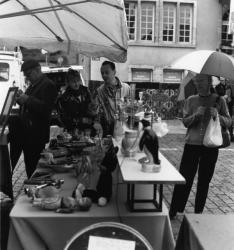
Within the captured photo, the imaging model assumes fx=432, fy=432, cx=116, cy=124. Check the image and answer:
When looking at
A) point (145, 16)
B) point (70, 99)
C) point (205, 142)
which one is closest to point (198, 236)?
point (205, 142)

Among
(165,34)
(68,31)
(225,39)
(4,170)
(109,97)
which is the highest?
(165,34)

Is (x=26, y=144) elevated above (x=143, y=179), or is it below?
below

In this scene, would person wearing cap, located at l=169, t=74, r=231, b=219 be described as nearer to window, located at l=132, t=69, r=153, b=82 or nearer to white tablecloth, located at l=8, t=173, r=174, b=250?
white tablecloth, located at l=8, t=173, r=174, b=250

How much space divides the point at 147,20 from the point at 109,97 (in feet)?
60.7

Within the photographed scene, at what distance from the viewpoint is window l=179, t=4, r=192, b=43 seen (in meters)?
23.8

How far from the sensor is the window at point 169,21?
77.4 feet

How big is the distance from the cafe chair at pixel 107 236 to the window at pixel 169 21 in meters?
21.8

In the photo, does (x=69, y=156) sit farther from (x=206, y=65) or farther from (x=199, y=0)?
(x=199, y=0)

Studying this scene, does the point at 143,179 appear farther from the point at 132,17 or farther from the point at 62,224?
the point at 132,17

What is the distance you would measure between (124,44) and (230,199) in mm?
2664

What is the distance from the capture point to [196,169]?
194 inches

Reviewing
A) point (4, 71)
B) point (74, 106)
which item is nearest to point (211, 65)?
point (74, 106)

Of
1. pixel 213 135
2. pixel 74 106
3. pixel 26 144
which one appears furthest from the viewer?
pixel 74 106

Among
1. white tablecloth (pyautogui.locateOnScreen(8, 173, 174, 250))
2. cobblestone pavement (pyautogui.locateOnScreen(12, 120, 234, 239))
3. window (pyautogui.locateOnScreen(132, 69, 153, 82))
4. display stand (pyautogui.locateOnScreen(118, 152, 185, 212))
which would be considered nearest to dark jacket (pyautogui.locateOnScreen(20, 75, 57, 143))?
cobblestone pavement (pyautogui.locateOnScreen(12, 120, 234, 239))
